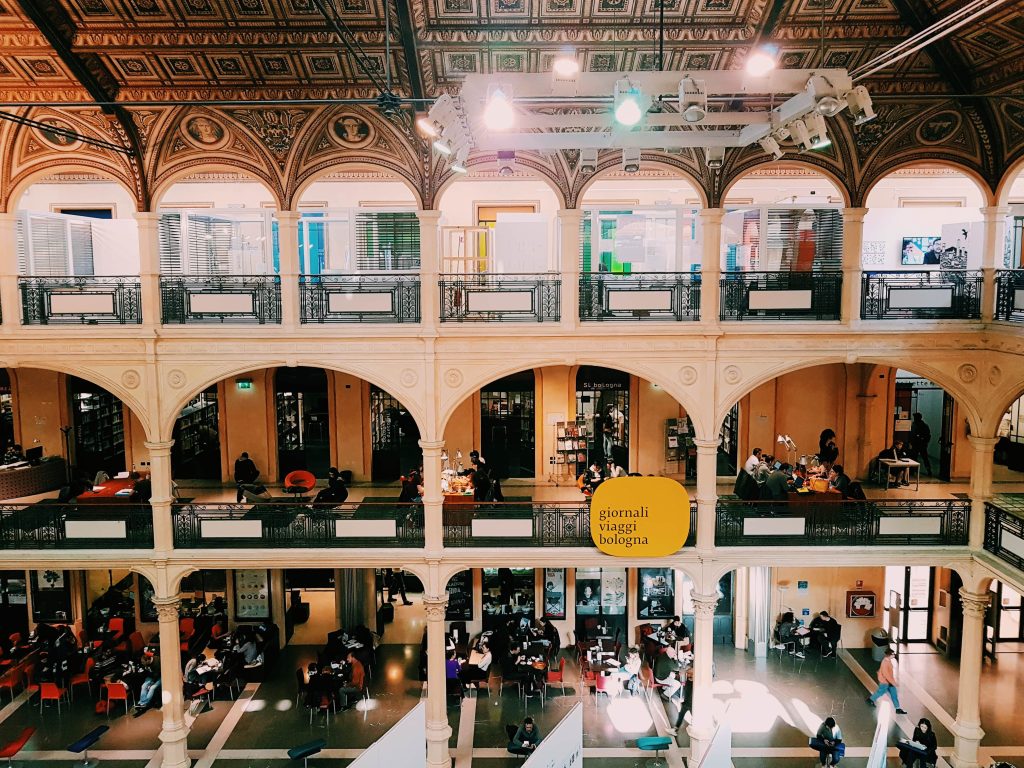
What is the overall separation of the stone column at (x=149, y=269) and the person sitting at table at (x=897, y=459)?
1435cm

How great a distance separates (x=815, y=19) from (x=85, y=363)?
42.4 ft

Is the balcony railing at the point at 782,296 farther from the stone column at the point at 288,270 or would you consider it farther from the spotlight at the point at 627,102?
the stone column at the point at 288,270

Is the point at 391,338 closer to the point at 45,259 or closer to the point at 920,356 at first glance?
the point at 45,259

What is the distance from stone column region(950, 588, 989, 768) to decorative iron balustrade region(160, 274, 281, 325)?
1281 cm

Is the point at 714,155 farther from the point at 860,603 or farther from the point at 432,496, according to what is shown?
the point at 860,603

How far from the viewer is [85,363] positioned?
45.8ft

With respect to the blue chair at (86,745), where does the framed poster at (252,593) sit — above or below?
above

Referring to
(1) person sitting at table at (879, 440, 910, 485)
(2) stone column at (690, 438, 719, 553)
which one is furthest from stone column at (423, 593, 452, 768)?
(1) person sitting at table at (879, 440, 910, 485)

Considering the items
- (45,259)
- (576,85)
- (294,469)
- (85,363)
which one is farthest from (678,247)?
(45,259)

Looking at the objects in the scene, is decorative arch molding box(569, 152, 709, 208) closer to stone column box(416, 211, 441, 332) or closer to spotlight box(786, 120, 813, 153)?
stone column box(416, 211, 441, 332)

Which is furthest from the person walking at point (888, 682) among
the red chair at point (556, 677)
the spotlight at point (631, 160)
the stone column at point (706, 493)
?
the spotlight at point (631, 160)

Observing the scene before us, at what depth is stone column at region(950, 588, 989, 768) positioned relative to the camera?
44.2 feet

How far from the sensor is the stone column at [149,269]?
13.7 m

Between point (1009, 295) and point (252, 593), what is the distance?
618 inches
